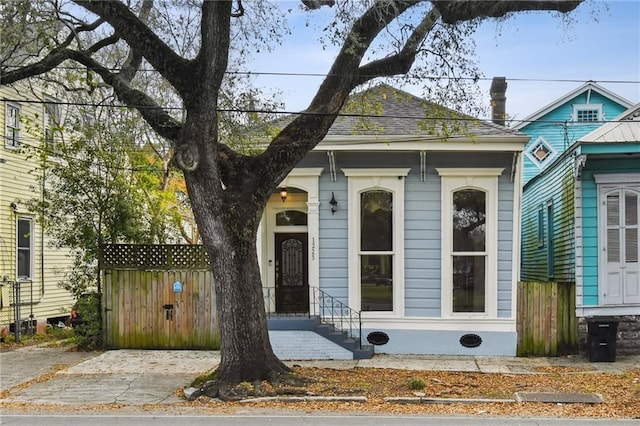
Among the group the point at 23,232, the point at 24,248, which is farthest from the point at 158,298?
the point at 23,232

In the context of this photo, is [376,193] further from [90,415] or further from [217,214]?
[90,415]

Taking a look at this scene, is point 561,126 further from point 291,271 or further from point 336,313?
point 336,313

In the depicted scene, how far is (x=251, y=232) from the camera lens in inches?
442

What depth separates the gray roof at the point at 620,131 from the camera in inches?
563

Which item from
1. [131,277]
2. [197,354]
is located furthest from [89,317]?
[197,354]

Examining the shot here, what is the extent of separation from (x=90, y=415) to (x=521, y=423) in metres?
5.75

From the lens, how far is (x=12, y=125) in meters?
19.6

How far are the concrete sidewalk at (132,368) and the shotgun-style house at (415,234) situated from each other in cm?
81

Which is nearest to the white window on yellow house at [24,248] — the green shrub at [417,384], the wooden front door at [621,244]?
the green shrub at [417,384]

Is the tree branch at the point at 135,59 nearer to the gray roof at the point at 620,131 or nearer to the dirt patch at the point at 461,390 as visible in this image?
the dirt patch at the point at 461,390

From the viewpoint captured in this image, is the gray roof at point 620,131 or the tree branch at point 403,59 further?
the gray roof at point 620,131

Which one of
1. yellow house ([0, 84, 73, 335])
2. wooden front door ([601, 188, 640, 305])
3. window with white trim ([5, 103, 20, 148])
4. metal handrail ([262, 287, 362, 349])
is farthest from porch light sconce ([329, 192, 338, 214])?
window with white trim ([5, 103, 20, 148])

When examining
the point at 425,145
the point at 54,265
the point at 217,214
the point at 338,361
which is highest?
the point at 425,145

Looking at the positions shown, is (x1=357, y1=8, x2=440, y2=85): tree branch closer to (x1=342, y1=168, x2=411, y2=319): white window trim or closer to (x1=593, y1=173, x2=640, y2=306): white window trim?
(x1=342, y1=168, x2=411, y2=319): white window trim
